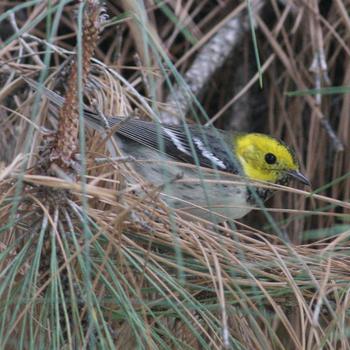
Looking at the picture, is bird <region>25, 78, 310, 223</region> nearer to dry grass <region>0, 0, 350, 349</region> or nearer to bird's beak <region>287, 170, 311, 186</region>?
bird's beak <region>287, 170, 311, 186</region>

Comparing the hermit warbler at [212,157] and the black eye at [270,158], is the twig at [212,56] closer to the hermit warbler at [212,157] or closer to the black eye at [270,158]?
the hermit warbler at [212,157]

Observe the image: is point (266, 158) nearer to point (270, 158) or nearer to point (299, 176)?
point (270, 158)

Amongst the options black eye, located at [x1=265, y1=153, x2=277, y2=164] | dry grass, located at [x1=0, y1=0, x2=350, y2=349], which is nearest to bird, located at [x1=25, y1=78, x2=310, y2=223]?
black eye, located at [x1=265, y1=153, x2=277, y2=164]

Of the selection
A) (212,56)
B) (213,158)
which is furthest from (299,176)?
(212,56)

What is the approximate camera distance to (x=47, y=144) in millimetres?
1479

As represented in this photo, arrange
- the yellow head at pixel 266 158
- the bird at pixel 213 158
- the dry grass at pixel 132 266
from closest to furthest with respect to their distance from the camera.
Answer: the dry grass at pixel 132 266
the bird at pixel 213 158
the yellow head at pixel 266 158

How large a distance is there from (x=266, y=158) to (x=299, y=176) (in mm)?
198

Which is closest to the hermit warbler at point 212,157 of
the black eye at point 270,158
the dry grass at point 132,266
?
the black eye at point 270,158

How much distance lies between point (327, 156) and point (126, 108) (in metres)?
0.74

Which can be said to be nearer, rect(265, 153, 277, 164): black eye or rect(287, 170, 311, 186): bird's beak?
rect(287, 170, 311, 186): bird's beak

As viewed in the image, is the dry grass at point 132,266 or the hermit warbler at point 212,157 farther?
the hermit warbler at point 212,157

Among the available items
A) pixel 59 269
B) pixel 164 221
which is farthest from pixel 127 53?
pixel 59 269

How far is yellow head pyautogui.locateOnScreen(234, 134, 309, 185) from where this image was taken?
2.55 meters

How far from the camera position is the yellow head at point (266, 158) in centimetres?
255
